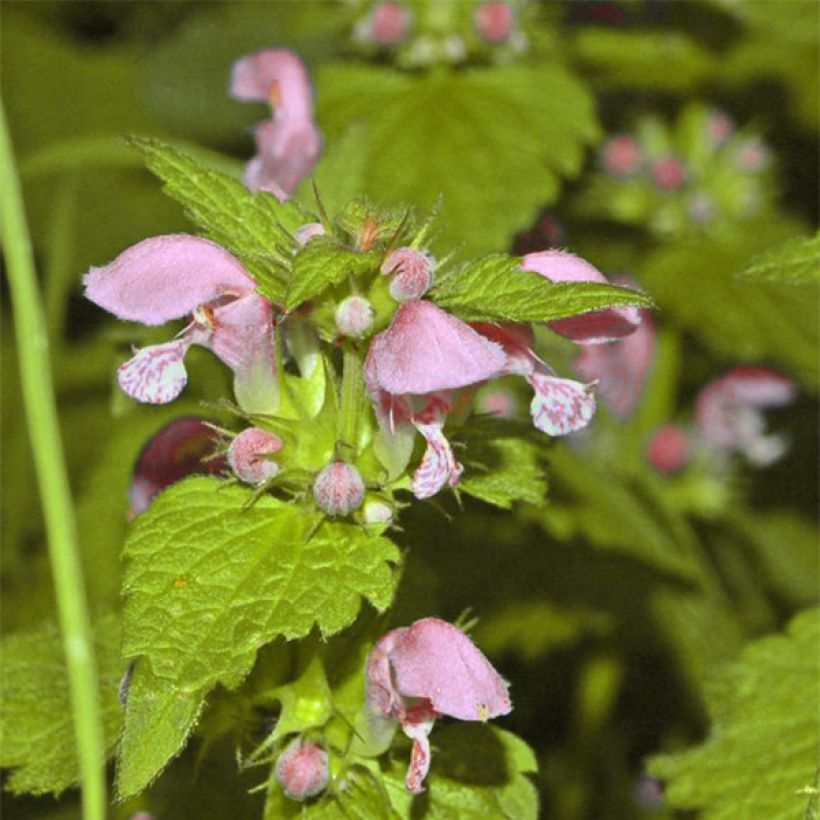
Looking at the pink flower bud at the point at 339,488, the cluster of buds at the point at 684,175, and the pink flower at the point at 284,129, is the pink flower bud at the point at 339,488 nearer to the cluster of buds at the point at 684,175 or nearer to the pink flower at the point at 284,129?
the pink flower at the point at 284,129

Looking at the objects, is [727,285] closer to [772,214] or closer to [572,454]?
[772,214]

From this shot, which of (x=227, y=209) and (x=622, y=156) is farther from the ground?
(x=227, y=209)

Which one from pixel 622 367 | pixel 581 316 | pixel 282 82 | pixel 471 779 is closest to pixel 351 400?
pixel 581 316

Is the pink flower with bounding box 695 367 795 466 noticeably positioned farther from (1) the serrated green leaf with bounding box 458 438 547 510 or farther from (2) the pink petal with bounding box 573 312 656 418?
(1) the serrated green leaf with bounding box 458 438 547 510

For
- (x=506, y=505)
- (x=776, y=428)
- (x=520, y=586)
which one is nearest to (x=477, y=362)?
(x=506, y=505)

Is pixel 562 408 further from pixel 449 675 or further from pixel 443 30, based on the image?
pixel 443 30

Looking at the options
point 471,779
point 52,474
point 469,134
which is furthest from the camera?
point 469,134

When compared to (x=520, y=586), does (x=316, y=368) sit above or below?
above
